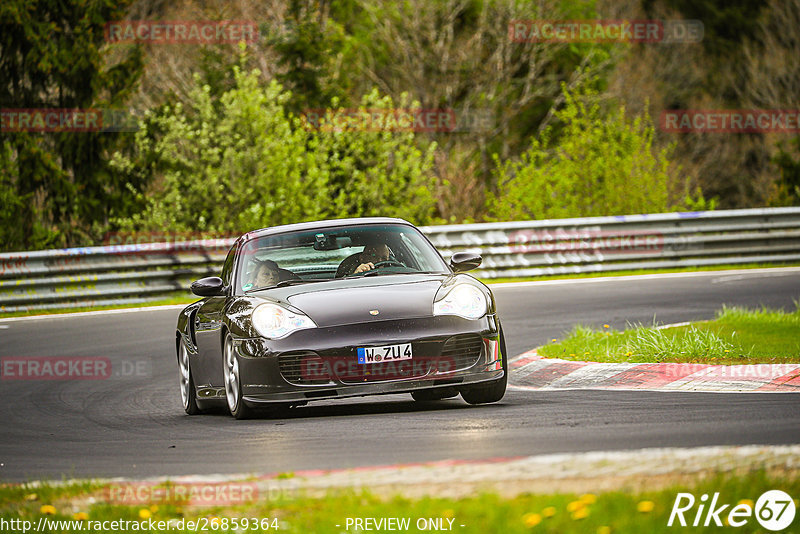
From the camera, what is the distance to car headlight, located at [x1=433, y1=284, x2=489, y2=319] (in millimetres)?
9164

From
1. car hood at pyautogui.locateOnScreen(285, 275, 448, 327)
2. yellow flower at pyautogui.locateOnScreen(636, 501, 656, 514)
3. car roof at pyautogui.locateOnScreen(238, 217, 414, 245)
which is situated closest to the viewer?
yellow flower at pyautogui.locateOnScreen(636, 501, 656, 514)

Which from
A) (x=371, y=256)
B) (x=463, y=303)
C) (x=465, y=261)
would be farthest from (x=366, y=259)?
(x=463, y=303)

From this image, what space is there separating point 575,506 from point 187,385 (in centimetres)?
625

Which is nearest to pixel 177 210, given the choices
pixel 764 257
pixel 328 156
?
pixel 328 156

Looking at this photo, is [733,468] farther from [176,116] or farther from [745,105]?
[745,105]

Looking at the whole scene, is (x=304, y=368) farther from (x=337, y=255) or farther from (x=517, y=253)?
(x=517, y=253)

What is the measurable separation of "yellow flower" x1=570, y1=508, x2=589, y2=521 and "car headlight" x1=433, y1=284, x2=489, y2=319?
4.15 m

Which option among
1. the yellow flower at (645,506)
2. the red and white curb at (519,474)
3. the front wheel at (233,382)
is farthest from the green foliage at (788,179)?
the yellow flower at (645,506)

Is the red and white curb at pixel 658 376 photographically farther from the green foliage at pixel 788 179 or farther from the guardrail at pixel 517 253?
the green foliage at pixel 788 179

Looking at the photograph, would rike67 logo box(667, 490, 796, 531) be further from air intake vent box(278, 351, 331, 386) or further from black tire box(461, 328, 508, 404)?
black tire box(461, 328, 508, 404)

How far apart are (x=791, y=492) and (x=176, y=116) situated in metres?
23.7

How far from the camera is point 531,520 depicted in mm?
4910

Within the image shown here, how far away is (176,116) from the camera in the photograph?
91.1 feet

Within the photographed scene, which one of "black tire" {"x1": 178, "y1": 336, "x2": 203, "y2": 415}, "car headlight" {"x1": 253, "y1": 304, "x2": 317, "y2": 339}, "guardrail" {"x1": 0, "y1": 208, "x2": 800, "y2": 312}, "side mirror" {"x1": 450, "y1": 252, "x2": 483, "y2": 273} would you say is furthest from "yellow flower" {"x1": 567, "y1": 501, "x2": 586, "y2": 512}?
"guardrail" {"x1": 0, "y1": 208, "x2": 800, "y2": 312}
